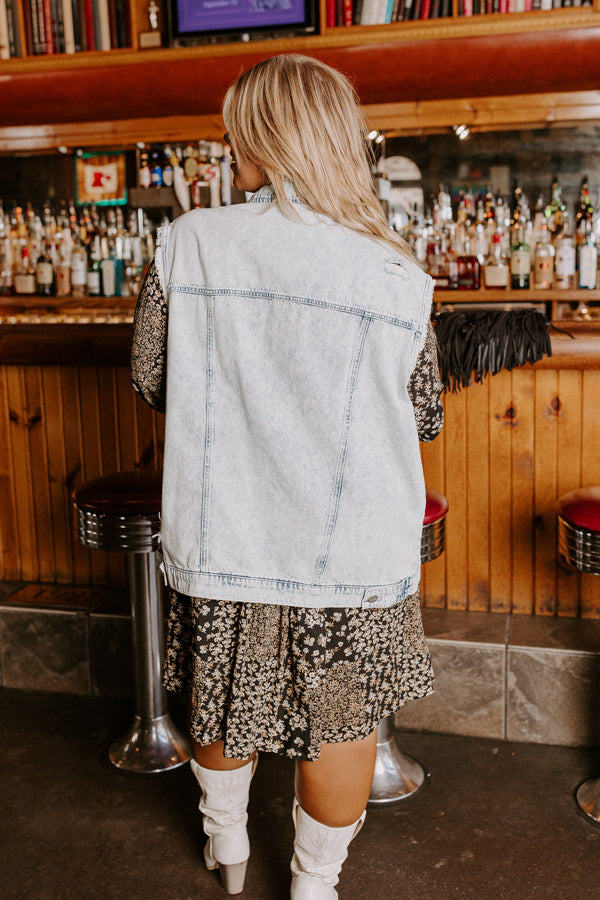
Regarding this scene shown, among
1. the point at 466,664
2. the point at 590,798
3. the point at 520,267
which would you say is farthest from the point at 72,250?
the point at 590,798

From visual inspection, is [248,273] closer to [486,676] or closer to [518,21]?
[486,676]

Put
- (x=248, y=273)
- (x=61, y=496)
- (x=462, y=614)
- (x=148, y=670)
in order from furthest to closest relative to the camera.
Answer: (x=61, y=496) < (x=462, y=614) < (x=148, y=670) < (x=248, y=273)

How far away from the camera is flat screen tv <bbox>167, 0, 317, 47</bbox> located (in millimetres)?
3596

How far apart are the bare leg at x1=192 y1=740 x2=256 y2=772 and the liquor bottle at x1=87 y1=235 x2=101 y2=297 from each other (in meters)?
3.26

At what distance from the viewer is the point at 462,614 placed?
2600mm

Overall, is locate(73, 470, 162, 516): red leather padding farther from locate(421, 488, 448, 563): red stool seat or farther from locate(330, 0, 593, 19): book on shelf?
locate(330, 0, 593, 19): book on shelf

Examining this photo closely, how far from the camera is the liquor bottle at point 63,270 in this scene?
479 centimetres

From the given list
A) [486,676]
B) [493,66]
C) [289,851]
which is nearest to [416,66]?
[493,66]

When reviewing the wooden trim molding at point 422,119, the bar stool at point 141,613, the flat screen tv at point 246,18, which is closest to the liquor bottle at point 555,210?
the wooden trim molding at point 422,119

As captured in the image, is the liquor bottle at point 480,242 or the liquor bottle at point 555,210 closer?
the liquor bottle at point 480,242

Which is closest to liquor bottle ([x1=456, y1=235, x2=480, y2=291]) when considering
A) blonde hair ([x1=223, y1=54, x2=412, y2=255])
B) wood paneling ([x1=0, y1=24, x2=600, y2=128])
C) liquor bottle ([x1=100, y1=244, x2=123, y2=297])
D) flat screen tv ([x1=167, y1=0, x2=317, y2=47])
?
wood paneling ([x1=0, y1=24, x2=600, y2=128])

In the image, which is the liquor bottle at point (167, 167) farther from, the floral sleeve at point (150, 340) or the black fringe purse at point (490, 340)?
the floral sleeve at point (150, 340)

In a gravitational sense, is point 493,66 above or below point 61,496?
above

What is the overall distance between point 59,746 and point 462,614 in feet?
3.98
